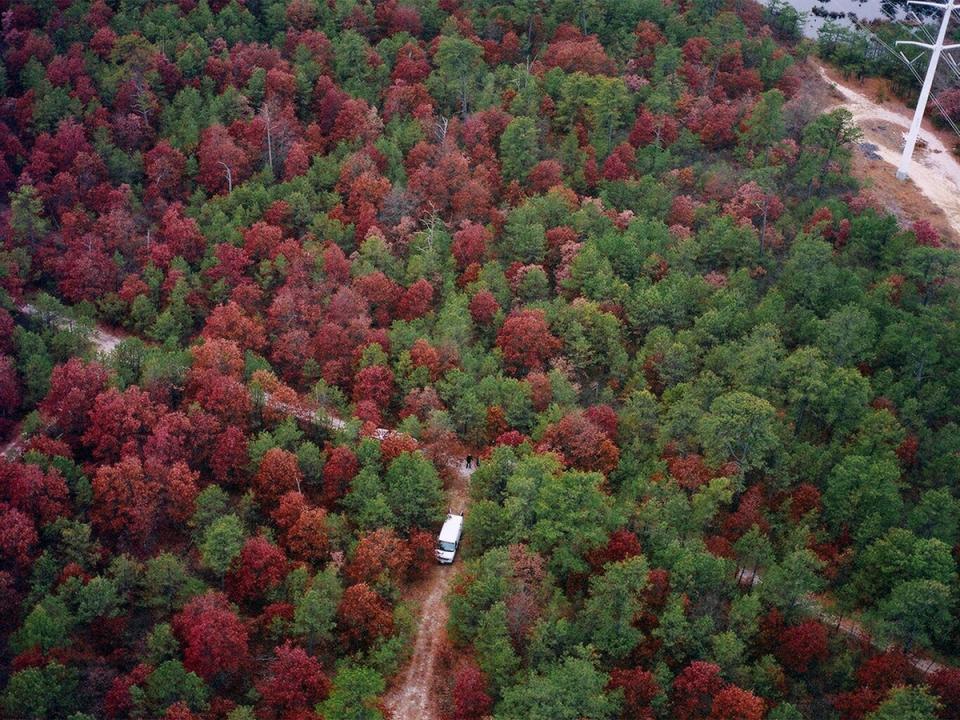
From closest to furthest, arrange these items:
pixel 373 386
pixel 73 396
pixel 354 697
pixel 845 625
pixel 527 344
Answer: pixel 354 697, pixel 845 625, pixel 73 396, pixel 373 386, pixel 527 344

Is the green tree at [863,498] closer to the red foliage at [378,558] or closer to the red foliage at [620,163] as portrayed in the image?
the red foliage at [378,558]

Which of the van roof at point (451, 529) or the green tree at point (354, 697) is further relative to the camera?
the van roof at point (451, 529)

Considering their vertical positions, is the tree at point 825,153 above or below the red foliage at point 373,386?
above

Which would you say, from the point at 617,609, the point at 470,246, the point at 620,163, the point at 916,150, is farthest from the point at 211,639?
the point at 916,150

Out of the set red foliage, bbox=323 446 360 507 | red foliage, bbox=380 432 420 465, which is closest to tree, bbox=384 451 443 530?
red foliage, bbox=380 432 420 465

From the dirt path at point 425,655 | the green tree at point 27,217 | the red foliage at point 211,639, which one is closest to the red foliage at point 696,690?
the dirt path at point 425,655

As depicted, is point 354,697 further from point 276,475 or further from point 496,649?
point 276,475
